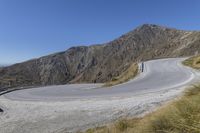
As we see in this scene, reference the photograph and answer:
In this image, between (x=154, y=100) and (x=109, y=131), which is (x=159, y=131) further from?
(x=154, y=100)

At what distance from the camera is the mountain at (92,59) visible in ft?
520

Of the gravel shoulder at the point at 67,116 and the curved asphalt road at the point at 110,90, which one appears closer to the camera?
the gravel shoulder at the point at 67,116

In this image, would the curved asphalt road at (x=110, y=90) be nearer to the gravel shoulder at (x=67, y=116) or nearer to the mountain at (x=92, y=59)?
the gravel shoulder at (x=67, y=116)

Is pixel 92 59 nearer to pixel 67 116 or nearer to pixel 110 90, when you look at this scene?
pixel 110 90

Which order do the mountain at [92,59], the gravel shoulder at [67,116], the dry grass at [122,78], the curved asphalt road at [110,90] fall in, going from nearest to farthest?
the gravel shoulder at [67,116]
the curved asphalt road at [110,90]
the dry grass at [122,78]
the mountain at [92,59]

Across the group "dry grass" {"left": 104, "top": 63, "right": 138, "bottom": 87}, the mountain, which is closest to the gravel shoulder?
"dry grass" {"left": 104, "top": 63, "right": 138, "bottom": 87}

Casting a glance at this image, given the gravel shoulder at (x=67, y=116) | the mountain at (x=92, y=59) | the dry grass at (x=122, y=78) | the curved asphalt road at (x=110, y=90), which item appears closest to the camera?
the gravel shoulder at (x=67, y=116)

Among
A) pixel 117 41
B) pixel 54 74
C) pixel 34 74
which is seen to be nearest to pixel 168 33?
pixel 117 41

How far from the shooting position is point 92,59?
581 ft

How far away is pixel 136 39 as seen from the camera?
570 feet

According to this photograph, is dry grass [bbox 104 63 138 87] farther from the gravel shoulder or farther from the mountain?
the mountain

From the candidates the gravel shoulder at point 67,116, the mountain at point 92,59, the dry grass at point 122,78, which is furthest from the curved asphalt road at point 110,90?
the mountain at point 92,59

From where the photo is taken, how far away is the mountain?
15838cm

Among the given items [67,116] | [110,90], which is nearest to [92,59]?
[110,90]
